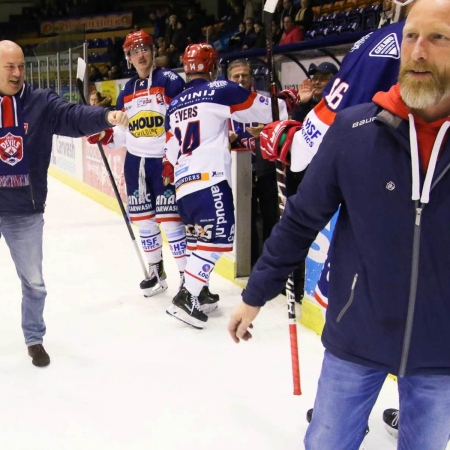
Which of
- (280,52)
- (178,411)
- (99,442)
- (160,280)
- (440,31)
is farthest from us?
(280,52)

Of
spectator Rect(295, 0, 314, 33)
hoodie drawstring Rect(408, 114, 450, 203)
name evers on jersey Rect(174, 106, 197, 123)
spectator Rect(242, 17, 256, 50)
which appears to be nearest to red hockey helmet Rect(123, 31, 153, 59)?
name evers on jersey Rect(174, 106, 197, 123)

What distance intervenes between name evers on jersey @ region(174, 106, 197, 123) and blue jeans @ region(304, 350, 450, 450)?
1.91 metres

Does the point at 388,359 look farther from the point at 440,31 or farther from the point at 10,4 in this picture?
the point at 10,4

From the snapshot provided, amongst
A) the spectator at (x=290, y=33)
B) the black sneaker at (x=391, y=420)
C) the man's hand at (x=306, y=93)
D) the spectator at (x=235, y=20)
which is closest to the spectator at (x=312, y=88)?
the man's hand at (x=306, y=93)

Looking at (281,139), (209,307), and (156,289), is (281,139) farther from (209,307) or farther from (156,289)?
(156,289)

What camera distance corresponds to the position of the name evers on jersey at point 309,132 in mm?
1619

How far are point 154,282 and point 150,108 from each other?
106 cm

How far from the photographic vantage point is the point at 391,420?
200 cm

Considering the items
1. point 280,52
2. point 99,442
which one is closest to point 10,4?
point 280,52

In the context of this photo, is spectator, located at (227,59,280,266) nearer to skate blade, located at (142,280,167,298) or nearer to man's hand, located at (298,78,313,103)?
man's hand, located at (298,78,313,103)

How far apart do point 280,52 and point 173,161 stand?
166 cm

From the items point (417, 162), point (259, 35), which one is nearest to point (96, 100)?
point (259, 35)

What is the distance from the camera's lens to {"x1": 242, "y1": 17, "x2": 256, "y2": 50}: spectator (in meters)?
7.59

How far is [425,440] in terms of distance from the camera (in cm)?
119
